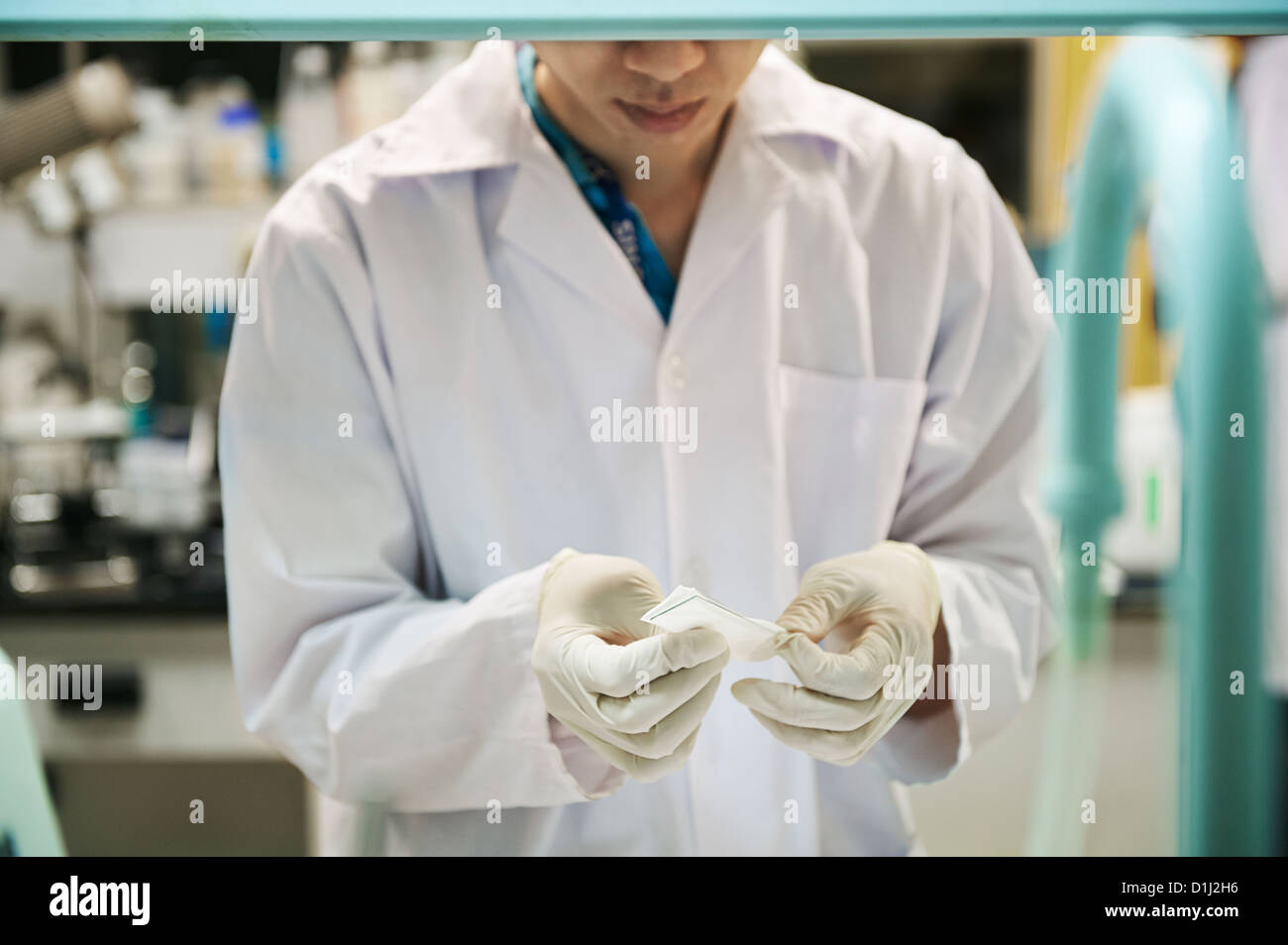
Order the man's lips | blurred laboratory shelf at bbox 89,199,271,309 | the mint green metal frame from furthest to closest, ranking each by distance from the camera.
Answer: blurred laboratory shelf at bbox 89,199,271,309, the man's lips, the mint green metal frame

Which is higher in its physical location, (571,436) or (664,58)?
(664,58)

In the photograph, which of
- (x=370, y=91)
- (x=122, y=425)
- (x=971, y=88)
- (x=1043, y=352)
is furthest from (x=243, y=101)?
(x=1043, y=352)

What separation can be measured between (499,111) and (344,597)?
351 millimetres

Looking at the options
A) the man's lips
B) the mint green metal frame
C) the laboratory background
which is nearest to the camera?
the mint green metal frame

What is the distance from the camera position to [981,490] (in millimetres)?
793

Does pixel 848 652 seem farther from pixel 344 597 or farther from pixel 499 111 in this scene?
pixel 499 111

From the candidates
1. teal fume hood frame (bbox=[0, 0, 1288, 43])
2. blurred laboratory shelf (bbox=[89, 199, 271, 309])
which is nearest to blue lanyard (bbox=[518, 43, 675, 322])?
teal fume hood frame (bbox=[0, 0, 1288, 43])

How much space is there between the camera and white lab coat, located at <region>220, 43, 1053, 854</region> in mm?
744

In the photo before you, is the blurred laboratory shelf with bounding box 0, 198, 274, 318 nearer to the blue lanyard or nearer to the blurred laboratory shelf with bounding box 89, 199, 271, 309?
the blurred laboratory shelf with bounding box 89, 199, 271, 309

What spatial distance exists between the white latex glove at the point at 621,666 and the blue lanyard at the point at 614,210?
0.20 metres

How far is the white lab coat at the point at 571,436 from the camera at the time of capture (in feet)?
2.44

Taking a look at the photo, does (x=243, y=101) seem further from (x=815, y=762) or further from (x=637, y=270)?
(x=815, y=762)

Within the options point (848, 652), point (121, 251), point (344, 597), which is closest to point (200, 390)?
point (121, 251)

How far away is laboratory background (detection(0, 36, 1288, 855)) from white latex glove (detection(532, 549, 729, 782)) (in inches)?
9.0
